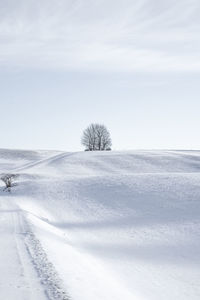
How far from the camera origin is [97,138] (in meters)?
112

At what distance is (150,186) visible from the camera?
1323 inches

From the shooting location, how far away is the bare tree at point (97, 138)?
111500 millimetres

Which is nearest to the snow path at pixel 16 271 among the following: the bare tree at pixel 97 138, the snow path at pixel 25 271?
the snow path at pixel 25 271

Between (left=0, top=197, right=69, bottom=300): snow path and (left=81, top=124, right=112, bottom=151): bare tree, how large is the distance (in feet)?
313

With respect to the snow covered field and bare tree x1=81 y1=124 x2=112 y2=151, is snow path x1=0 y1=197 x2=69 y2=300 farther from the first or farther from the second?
bare tree x1=81 y1=124 x2=112 y2=151

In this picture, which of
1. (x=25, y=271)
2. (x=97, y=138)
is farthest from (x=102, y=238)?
(x=97, y=138)

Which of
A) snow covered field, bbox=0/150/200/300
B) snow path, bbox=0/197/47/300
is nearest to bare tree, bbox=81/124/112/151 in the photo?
snow covered field, bbox=0/150/200/300

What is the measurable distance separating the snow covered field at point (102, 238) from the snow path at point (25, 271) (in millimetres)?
21

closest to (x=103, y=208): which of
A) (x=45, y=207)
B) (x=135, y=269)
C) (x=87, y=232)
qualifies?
(x=45, y=207)

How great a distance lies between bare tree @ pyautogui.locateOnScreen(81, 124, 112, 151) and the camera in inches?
4390

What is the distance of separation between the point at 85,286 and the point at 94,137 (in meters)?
103

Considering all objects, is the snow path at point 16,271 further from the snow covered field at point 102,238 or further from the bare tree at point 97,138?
the bare tree at point 97,138

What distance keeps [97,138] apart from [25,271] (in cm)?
10247

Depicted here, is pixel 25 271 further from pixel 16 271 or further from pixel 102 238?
pixel 102 238
